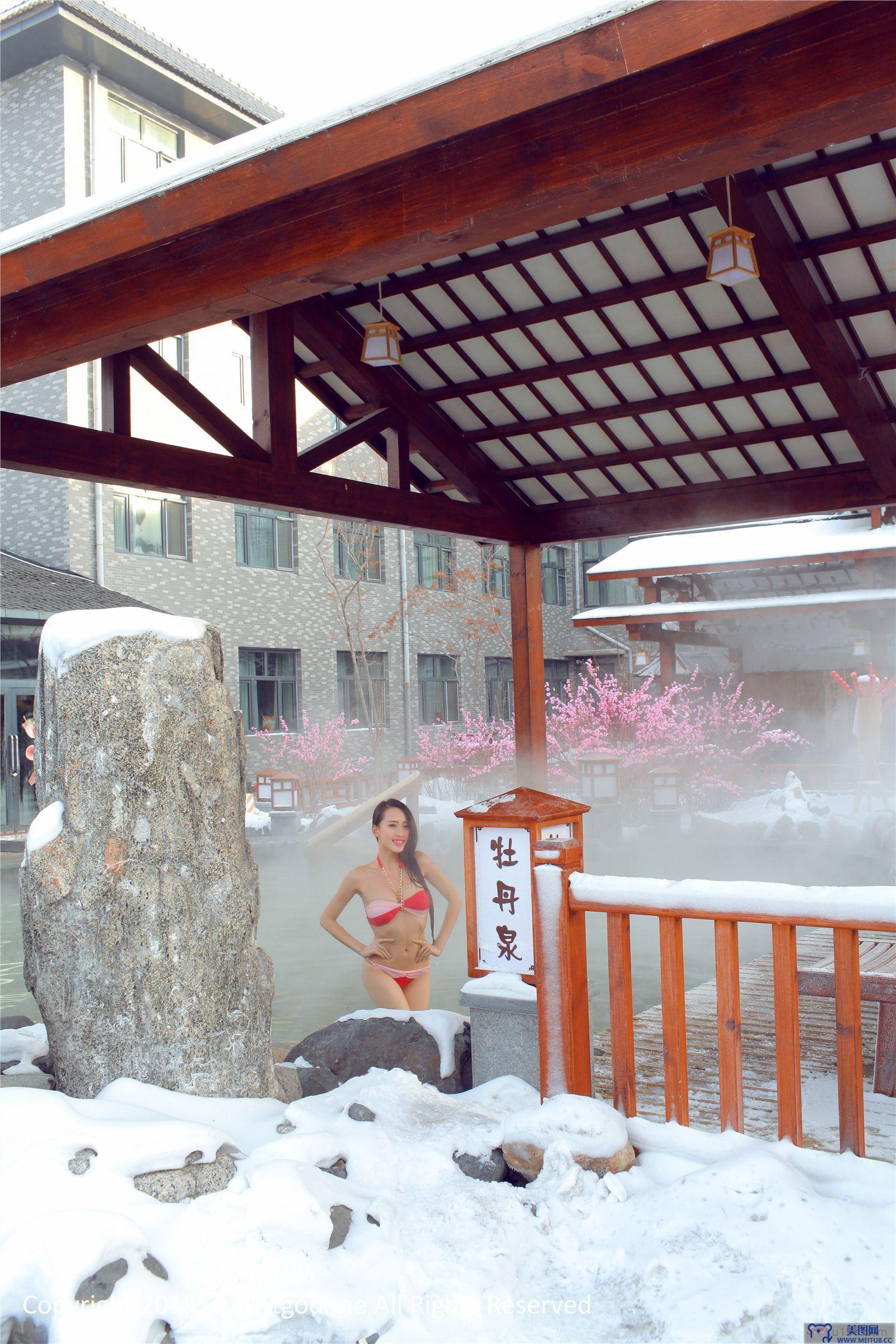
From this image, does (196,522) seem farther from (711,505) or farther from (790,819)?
(711,505)

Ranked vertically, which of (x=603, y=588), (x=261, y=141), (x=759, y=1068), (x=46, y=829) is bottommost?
(x=759, y=1068)

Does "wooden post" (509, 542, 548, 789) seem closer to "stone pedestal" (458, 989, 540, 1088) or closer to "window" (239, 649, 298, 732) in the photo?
"stone pedestal" (458, 989, 540, 1088)

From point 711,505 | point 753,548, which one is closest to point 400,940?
point 711,505

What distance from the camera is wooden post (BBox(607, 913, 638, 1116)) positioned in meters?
3.21

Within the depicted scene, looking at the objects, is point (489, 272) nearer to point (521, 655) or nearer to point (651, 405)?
point (651, 405)

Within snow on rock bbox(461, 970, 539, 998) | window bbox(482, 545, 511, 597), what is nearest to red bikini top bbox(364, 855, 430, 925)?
snow on rock bbox(461, 970, 539, 998)

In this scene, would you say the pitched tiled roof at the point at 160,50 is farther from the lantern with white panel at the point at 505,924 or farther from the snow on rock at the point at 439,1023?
the snow on rock at the point at 439,1023

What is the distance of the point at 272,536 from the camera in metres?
18.6

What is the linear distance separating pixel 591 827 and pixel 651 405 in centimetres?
676

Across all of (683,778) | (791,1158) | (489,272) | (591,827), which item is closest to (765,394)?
(489,272)

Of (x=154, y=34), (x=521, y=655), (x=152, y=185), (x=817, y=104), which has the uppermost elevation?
(x=154, y=34)

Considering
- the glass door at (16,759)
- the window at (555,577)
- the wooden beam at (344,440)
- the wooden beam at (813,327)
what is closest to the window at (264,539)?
the glass door at (16,759)

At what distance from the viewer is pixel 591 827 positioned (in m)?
12.4

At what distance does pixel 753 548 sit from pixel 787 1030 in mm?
9308
